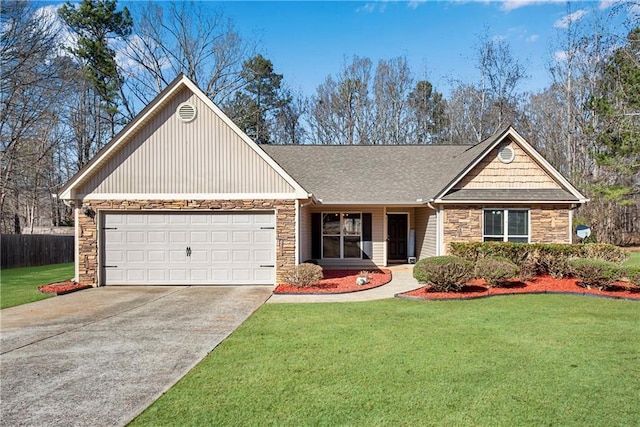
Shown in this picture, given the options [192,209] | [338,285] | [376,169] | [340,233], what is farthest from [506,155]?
[192,209]

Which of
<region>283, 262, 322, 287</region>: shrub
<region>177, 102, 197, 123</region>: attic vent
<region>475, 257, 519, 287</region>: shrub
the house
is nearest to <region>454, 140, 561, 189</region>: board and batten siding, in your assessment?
<region>475, 257, 519, 287</region>: shrub

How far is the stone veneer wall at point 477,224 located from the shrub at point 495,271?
10.6 feet

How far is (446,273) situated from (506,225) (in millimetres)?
5282

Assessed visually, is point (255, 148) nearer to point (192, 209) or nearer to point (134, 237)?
point (192, 209)

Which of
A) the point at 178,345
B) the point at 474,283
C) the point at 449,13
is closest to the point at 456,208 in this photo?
the point at 474,283

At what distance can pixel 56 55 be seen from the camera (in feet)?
76.9

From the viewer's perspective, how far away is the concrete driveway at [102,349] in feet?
13.9

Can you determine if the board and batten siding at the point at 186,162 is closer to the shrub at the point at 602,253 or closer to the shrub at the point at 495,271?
the shrub at the point at 495,271

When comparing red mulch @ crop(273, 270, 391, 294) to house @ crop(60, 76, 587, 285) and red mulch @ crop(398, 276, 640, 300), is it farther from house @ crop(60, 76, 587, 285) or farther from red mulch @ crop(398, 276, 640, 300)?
red mulch @ crop(398, 276, 640, 300)

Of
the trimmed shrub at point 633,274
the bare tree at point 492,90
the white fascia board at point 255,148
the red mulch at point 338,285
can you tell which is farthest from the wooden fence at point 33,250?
the bare tree at point 492,90

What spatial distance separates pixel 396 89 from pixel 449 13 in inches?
708

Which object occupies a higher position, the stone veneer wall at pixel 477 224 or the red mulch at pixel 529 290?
the stone veneer wall at pixel 477 224

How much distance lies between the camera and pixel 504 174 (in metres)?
14.4

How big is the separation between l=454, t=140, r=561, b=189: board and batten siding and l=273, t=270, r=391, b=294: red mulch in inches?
176
